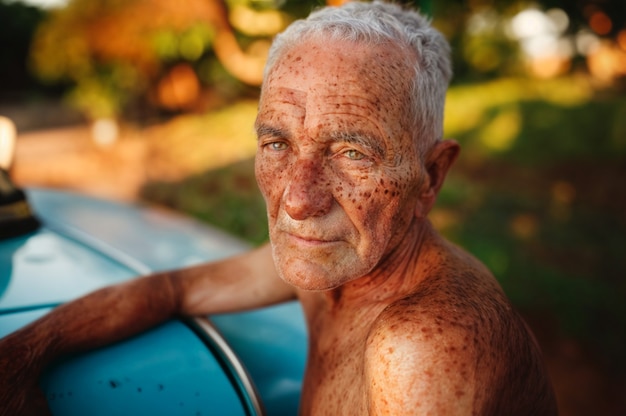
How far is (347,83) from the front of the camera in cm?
135

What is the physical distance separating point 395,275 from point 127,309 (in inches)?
32.2

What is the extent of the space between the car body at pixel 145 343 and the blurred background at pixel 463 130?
0.70m

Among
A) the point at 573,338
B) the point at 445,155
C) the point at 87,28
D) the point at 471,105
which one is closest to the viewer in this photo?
the point at 445,155

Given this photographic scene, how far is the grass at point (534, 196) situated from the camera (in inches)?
199

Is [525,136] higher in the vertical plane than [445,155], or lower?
lower

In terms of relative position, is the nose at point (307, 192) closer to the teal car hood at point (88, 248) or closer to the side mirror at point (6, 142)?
the teal car hood at point (88, 248)

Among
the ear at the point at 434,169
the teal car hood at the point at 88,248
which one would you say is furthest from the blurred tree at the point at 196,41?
the teal car hood at the point at 88,248

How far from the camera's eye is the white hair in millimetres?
1410

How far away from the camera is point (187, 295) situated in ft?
6.16

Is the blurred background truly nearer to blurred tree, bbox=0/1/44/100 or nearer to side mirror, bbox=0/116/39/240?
blurred tree, bbox=0/1/44/100

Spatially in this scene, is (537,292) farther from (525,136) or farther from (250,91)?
(250,91)

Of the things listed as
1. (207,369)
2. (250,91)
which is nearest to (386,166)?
(207,369)

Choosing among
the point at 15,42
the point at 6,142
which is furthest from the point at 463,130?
the point at 15,42

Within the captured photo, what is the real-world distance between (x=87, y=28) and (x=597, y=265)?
10579mm
